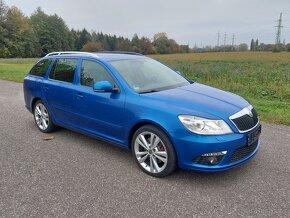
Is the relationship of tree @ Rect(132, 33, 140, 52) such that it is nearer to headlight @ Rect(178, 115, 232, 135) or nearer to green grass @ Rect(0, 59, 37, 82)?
green grass @ Rect(0, 59, 37, 82)

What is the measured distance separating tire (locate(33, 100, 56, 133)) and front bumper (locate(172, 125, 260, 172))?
3.00 m

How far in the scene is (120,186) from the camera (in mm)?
3406

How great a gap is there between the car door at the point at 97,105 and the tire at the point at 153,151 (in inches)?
13.5

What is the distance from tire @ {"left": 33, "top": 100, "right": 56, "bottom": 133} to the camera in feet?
17.7

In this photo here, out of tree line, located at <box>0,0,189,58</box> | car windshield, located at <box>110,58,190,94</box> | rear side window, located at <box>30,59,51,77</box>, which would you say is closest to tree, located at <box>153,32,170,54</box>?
tree line, located at <box>0,0,189,58</box>

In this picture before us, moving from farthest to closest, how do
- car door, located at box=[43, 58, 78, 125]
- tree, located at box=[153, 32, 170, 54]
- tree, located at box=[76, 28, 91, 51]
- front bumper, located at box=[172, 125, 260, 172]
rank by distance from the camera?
1. tree, located at box=[76, 28, 91, 51]
2. tree, located at box=[153, 32, 170, 54]
3. car door, located at box=[43, 58, 78, 125]
4. front bumper, located at box=[172, 125, 260, 172]

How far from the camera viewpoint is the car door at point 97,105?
396 cm

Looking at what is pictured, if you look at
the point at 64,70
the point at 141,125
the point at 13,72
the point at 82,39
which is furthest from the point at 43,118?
the point at 82,39

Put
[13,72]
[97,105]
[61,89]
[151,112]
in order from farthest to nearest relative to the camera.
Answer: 1. [13,72]
2. [61,89]
3. [97,105]
4. [151,112]

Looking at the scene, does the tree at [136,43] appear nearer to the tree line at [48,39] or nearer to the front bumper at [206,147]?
the tree line at [48,39]

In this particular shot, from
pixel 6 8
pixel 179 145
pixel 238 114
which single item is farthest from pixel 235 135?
pixel 6 8

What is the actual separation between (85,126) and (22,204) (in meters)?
1.73

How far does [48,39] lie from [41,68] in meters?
87.9

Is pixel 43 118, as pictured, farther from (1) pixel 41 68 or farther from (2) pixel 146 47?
(2) pixel 146 47
